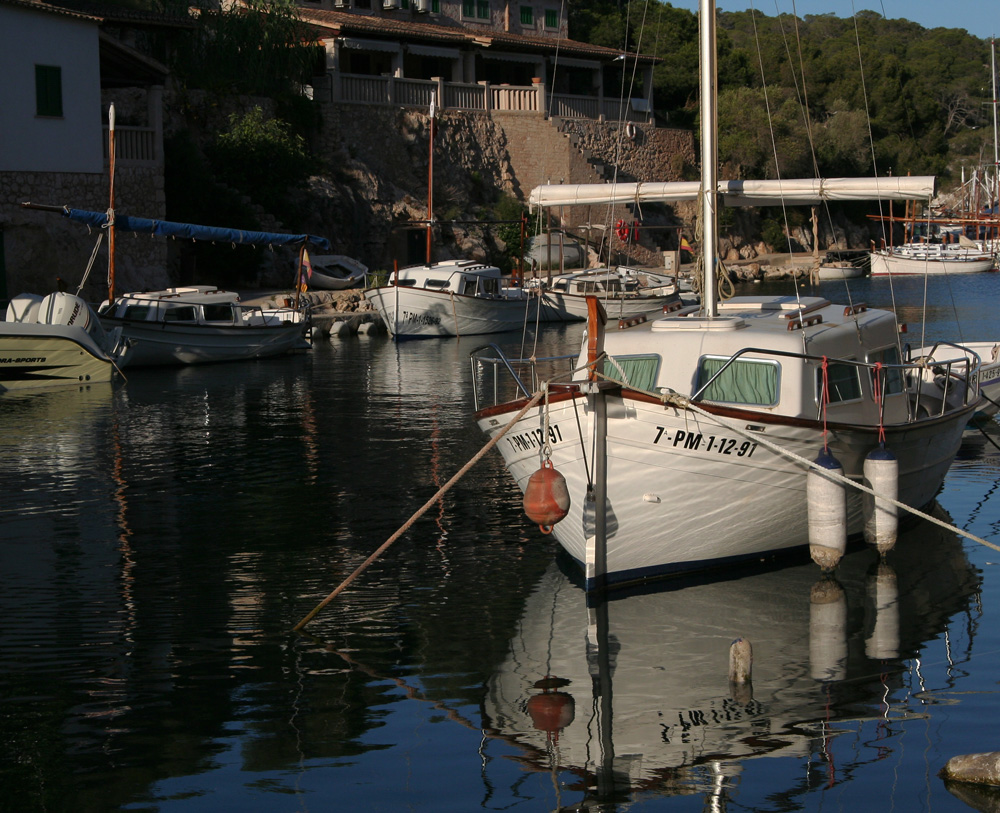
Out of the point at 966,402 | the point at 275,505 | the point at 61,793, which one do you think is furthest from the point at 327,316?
the point at 61,793

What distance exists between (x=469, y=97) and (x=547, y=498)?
47.2 meters

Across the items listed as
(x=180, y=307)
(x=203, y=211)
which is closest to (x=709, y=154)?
(x=180, y=307)

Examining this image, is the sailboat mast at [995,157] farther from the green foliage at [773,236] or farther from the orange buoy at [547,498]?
the orange buoy at [547,498]

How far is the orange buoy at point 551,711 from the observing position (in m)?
8.86

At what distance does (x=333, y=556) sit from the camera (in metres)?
13.2

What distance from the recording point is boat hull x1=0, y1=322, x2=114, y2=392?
26.8 metres

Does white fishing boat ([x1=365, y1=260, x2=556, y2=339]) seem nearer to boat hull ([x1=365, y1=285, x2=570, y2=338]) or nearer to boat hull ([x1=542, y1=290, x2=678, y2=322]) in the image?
boat hull ([x1=365, y1=285, x2=570, y2=338])

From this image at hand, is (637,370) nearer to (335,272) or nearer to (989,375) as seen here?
(989,375)

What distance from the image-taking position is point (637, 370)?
1304cm

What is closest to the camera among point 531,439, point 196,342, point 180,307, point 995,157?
point 531,439

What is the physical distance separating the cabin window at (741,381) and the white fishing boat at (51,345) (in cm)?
1883

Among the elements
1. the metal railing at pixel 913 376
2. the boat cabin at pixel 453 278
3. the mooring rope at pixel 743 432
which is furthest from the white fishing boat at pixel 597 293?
the mooring rope at pixel 743 432

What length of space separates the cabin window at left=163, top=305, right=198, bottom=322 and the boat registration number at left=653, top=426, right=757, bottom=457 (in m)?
22.0

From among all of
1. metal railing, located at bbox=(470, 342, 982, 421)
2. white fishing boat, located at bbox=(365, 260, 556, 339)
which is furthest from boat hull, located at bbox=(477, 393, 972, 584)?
white fishing boat, located at bbox=(365, 260, 556, 339)
